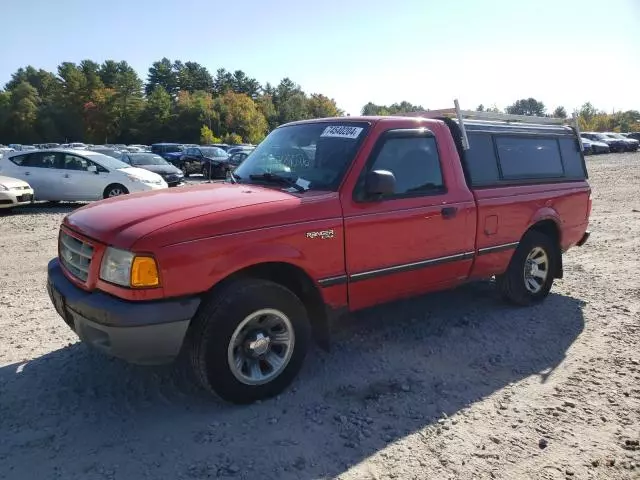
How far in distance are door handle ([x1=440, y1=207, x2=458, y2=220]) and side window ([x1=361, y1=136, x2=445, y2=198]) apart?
0.56ft

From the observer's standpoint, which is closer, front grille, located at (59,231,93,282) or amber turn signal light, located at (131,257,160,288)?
Answer: amber turn signal light, located at (131,257,160,288)

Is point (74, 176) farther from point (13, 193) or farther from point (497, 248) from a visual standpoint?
point (497, 248)

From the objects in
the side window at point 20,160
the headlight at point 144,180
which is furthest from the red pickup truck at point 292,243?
the side window at point 20,160

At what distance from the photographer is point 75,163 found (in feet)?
43.1

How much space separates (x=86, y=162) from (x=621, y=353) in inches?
504

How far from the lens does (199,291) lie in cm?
308

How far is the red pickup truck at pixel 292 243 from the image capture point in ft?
9.87

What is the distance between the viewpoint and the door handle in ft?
13.9

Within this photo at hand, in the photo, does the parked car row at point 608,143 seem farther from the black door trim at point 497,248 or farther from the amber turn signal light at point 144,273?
the amber turn signal light at point 144,273

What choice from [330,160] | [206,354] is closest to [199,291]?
[206,354]

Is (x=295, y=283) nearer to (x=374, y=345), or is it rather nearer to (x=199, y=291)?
(x=199, y=291)

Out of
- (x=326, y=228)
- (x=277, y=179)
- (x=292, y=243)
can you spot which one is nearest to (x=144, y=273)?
(x=292, y=243)

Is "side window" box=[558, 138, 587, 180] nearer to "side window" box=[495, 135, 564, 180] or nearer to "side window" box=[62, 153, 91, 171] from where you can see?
"side window" box=[495, 135, 564, 180]

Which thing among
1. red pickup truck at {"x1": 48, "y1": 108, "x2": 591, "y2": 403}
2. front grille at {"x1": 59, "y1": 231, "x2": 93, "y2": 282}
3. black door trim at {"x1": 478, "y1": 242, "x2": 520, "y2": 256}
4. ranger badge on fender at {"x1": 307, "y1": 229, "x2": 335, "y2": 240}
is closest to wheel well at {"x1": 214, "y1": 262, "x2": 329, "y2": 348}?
red pickup truck at {"x1": 48, "y1": 108, "x2": 591, "y2": 403}
